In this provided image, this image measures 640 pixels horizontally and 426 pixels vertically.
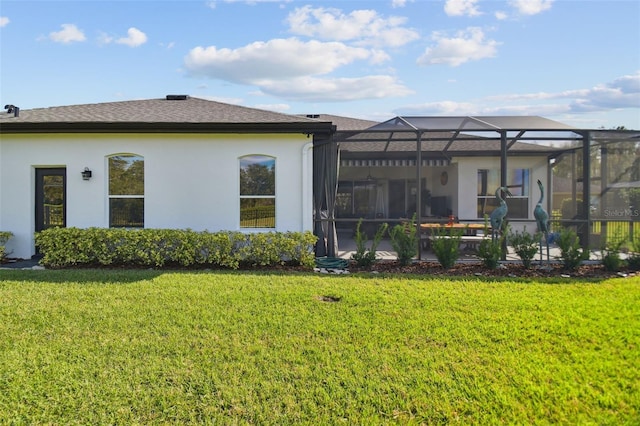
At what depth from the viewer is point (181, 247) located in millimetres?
10367

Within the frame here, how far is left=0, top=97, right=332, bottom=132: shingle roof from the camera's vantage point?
1109cm

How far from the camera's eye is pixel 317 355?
16.2 ft

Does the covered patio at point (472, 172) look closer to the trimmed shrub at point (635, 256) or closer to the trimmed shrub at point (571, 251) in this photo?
the trimmed shrub at point (635, 256)

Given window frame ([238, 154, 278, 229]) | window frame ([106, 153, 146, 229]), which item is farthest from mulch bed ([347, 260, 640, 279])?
window frame ([106, 153, 146, 229])

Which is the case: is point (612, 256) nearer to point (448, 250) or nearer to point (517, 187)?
point (448, 250)

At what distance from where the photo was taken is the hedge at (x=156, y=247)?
10.3 metres

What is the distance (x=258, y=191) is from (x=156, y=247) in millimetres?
3165

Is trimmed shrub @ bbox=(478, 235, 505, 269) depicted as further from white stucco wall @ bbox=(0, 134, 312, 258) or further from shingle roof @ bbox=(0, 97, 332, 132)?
shingle roof @ bbox=(0, 97, 332, 132)

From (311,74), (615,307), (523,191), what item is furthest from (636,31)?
(311,74)

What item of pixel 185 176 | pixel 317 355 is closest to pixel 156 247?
pixel 185 176

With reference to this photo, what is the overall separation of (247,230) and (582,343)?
334 inches

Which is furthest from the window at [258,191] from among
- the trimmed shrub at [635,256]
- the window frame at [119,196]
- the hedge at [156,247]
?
the trimmed shrub at [635,256]

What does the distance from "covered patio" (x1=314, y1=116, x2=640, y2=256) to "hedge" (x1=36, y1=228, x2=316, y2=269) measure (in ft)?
6.16

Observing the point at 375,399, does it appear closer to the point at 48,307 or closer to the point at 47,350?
the point at 47,350
